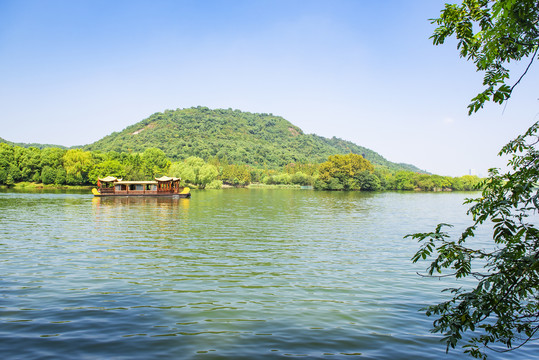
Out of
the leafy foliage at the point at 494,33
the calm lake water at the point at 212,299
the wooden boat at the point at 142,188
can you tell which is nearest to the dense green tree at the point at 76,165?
the wooden boat at the point at 142,188

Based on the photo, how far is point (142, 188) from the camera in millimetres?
85625

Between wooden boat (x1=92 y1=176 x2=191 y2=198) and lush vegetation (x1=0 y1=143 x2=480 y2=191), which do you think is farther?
lush vegetation (x1=0 y1=143 x2=480 y2=191)

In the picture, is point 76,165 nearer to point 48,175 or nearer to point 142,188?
point 48,175

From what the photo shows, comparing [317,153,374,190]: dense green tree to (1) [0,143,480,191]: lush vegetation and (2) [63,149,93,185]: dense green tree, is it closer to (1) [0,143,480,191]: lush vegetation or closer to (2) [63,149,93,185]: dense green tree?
(1) [0,143,480,191]: lush vegetation

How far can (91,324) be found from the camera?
9945mm

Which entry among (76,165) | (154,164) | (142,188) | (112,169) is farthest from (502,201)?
(154,164)

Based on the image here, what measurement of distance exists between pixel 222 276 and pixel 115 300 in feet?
15.0

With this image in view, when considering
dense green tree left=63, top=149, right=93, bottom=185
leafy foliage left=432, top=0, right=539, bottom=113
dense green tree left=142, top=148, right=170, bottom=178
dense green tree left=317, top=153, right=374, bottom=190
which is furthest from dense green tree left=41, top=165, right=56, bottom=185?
leafy foliage left=432, top=0, right=539, bottom=113

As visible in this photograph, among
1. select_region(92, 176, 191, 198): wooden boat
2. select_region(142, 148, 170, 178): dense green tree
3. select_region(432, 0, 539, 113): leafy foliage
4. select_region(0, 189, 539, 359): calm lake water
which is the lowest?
select_region(0, 189, 539, 359): calm lake water

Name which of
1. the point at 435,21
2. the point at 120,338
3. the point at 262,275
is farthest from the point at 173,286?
the point at 435,21

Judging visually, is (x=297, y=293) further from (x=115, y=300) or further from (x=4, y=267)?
(x=4, y=267)

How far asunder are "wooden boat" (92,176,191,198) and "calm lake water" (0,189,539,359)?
2062 inches

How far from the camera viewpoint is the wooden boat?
251 feet

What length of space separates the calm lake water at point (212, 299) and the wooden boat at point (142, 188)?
52.4 metres
